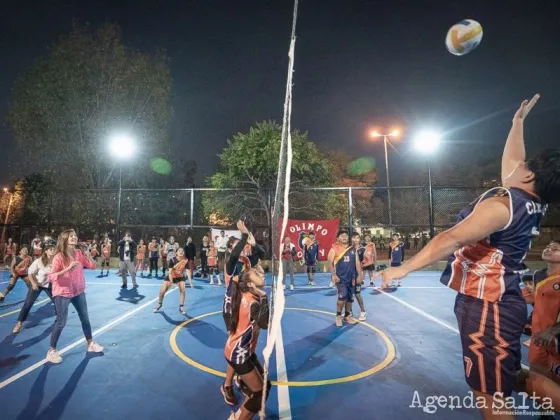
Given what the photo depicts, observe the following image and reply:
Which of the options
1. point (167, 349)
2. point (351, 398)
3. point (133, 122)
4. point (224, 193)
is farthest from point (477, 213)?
point (133, 122)

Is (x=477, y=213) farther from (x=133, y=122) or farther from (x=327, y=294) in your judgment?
(x=133, y=122)

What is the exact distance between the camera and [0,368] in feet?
16.4

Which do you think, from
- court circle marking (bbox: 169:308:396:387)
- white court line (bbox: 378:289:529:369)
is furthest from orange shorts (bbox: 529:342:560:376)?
white court line (bbox: 378:289:529:369)

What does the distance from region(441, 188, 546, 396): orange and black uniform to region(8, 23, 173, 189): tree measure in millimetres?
24277

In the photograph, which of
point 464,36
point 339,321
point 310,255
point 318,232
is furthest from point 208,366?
point 318,232

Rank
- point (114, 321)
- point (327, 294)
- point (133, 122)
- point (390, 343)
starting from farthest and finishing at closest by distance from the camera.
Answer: point (133, 122)
point (327, 294)
point (114, 321)
point (390, 343)

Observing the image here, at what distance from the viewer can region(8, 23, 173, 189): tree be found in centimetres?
2048

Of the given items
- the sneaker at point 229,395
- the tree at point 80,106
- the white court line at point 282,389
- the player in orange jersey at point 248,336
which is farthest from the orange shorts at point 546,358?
the tree at point 80,106

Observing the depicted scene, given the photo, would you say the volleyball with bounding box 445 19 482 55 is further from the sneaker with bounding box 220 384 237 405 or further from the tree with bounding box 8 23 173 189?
the tree with bounding box 8 23 173 189

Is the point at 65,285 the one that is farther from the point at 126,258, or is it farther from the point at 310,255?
the point at 310,255

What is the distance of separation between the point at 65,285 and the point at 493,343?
621 centimetres

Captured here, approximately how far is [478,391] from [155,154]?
82.2 feet

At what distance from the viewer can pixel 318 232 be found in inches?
630

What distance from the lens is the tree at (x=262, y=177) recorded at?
59.3ft
